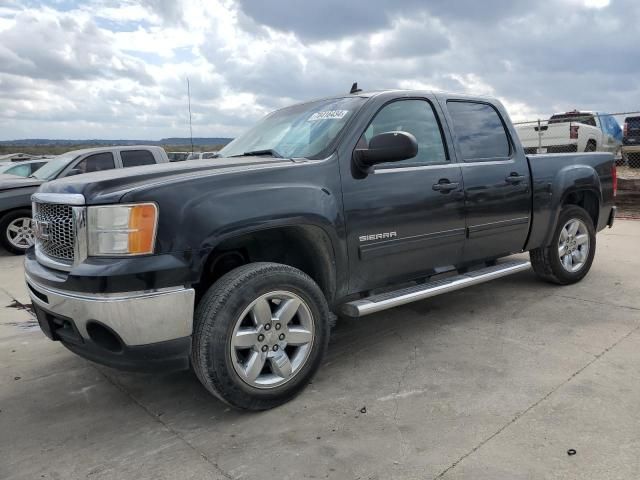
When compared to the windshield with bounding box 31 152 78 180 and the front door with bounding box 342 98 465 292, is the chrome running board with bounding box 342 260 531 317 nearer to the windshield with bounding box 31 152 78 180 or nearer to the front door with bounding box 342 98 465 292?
the front door with bounding box 342 98 465 292

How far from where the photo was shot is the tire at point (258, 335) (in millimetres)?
2807

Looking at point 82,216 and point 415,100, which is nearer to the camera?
point 82,216

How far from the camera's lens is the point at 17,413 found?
10.5ft

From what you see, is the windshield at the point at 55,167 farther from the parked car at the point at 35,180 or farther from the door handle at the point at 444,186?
the door handle at the point at 444,186

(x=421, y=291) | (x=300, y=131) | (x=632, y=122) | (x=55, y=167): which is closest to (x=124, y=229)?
(x=300, y=131)

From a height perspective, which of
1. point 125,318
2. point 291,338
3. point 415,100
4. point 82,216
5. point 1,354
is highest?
point 415,100

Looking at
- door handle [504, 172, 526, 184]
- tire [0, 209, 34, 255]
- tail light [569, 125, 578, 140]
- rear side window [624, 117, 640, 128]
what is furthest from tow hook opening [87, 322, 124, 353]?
rear side window [624, 117, 640, 128]

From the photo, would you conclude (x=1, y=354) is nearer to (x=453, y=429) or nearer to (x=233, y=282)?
(x=233, y=282)

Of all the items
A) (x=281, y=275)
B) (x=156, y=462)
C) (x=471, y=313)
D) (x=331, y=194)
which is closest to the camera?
(x=156, y=462)

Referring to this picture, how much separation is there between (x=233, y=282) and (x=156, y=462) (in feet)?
3.09

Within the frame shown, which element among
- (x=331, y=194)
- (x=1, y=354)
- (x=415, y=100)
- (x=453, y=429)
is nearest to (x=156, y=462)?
(x=453, y=429)

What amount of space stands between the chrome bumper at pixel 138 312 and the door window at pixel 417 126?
5.72 ft

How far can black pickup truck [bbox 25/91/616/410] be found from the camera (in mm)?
2709

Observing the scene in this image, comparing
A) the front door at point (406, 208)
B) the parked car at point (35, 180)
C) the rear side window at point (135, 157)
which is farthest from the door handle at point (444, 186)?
the rear side window at point (135, 157)
